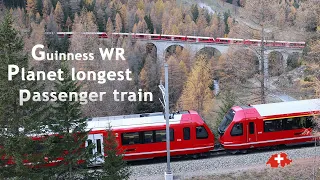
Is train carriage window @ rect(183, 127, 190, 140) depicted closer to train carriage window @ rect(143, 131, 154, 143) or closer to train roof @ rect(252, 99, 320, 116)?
train carriage window @ rect(143, 131, 154, 143)

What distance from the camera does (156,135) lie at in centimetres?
1748

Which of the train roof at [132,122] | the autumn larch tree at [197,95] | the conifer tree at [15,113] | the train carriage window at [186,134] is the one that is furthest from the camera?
the autumn larch tree at [197,95]

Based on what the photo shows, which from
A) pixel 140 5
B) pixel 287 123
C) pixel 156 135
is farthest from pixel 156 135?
pixel 140 5

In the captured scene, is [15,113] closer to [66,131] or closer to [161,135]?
[66,131]

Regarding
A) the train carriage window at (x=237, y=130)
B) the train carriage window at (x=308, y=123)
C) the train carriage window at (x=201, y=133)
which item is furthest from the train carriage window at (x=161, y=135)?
the train carriage window at (x=308, y=123)

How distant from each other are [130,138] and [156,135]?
1.32 m

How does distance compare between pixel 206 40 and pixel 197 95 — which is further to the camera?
pixel 206 40

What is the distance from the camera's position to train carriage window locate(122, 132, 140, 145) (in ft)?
57.0

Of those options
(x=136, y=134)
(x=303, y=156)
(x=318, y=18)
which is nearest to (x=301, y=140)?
(x=303, y=156)

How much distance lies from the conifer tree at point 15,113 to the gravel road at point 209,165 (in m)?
5.42

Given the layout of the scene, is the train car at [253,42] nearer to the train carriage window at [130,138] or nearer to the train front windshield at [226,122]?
the train front windshield at [226,122]

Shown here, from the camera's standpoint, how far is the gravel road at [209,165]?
1617cm

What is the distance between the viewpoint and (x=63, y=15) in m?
80.3

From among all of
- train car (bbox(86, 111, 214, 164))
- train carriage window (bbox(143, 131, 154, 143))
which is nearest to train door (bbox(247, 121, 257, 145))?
train car (bbox(86, 111, 214, 164))
